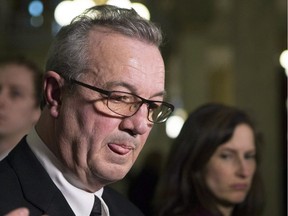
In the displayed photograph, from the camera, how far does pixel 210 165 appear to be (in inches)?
159

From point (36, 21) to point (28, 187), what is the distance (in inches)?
583

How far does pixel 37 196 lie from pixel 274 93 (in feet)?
24.8

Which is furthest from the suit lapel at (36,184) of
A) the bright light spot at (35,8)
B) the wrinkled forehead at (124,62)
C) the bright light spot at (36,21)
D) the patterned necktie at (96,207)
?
the bright light spot at (36,21)

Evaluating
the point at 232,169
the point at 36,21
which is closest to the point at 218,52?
the point at 36,21

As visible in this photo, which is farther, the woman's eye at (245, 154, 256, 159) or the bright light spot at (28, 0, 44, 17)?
the bright light spot at (28, 0, 44, 17)

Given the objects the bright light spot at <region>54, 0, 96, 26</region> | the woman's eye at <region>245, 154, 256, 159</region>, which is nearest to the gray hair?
the woman's eye at <region>245, 154, 256, 159</region>

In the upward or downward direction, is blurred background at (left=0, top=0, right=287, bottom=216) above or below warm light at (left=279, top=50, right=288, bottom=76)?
below

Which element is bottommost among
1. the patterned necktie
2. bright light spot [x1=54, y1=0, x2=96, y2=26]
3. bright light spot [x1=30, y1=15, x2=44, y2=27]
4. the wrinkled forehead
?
bright light spot [x1=30, y1=15, x2=44, y2=27]

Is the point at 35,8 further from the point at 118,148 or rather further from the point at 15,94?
the point at 118,148

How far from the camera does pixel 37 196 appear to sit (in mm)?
2305

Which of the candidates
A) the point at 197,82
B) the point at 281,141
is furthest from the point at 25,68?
the point at 197,82

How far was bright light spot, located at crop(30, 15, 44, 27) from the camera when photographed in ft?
54.1

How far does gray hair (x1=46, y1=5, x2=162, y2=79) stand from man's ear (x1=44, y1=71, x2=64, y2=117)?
1.0 inches

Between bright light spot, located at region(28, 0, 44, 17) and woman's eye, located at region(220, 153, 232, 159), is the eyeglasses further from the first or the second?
bright light spot, located at region(28, 0, 44, 17)
